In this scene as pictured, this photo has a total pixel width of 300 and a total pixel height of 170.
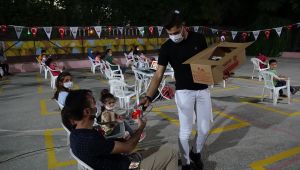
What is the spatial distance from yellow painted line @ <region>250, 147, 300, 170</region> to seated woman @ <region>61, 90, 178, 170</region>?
1.79 meters

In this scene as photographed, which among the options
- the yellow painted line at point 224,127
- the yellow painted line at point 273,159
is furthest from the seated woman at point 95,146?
the yellow painted line at point 224,127

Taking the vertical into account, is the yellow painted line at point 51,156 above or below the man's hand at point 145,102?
below

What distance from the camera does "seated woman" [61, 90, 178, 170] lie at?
252cm

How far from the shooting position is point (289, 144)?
4.95m

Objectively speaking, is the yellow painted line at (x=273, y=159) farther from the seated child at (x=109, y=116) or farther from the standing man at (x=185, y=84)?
the seated child at (x=109, y=116)

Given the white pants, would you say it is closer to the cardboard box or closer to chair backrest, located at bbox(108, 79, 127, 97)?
the cardboard box

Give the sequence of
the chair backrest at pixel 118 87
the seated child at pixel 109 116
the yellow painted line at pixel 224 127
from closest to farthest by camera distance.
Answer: the seated child at pixel 109 116 → the yellow painted line at pixel 224 127 → the chair backrest at pixel 118 87

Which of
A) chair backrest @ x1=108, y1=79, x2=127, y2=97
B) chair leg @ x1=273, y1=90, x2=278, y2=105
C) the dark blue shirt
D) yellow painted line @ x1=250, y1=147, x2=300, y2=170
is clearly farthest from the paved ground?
the dark blue shirt

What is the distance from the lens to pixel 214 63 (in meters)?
3.12

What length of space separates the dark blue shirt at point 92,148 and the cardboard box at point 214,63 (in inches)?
47.2

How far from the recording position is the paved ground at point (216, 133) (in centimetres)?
453

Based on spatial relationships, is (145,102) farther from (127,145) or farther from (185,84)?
(127,145)

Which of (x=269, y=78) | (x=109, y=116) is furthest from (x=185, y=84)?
(x=269, y=78)

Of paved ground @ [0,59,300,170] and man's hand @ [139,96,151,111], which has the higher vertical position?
man's hand @ [139,96,151,111]
